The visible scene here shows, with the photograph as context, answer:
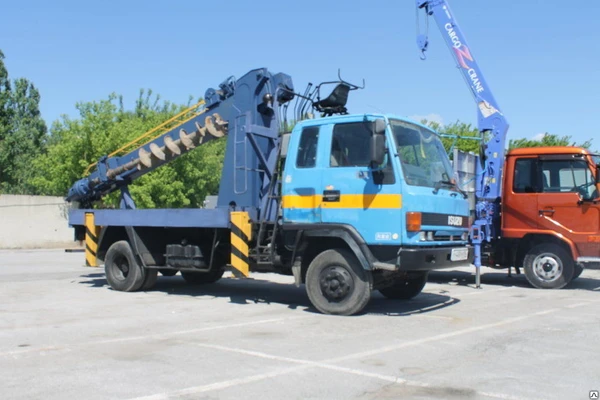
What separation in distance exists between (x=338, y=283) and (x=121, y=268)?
→ 201 inches

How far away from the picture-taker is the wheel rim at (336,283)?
8992mm

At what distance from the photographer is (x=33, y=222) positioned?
32500mm

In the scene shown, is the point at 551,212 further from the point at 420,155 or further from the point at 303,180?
the point at 303,180

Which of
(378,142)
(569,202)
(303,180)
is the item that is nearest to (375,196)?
(378,142)

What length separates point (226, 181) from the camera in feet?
35.4

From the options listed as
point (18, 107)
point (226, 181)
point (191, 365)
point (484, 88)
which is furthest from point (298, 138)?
point (18, 107)

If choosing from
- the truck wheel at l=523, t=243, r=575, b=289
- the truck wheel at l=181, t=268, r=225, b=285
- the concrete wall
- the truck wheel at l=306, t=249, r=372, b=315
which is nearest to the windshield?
the truck wheel at l=306, t=249, r=372, b=315

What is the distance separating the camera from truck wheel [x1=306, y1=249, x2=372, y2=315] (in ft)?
29.3

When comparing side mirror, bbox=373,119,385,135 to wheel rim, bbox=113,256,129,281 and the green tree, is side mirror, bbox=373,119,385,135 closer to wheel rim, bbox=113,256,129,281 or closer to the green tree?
wheel rim, bbox=113,256,129,281

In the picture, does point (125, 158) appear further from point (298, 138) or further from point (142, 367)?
point (142, 367)

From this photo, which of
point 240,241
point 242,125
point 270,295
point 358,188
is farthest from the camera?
point 270,295

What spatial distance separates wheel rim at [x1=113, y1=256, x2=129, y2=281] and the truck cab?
7.58m

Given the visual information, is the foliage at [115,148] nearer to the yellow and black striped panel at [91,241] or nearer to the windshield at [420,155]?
the yellow and black striped panel at [91,241]

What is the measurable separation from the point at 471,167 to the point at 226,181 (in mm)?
5996
